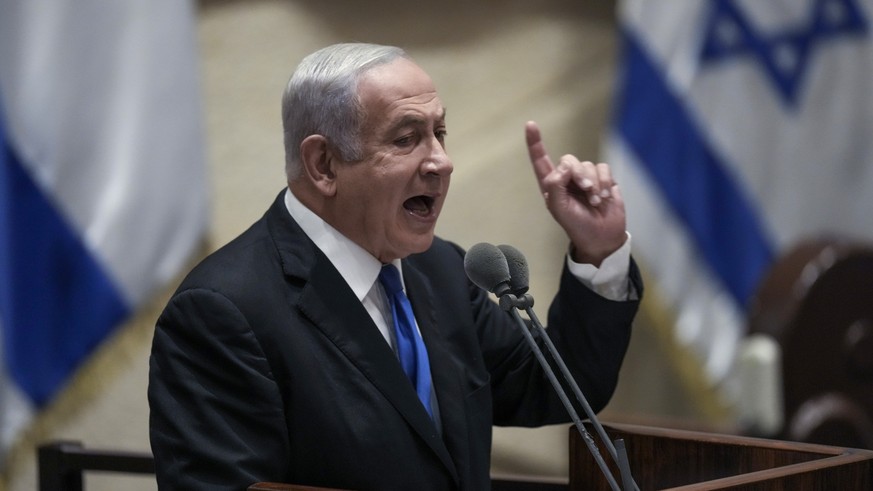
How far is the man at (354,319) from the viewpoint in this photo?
78.1 inches

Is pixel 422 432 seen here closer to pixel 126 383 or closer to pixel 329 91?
pixel 329 91

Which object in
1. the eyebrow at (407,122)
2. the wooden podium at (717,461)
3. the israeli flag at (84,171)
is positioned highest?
the israeli flag at (84,171)

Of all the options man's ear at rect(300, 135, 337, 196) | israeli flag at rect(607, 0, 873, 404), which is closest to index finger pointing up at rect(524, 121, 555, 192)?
man's ear at rect(300, 135, 337, 196)

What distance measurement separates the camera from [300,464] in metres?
2.04

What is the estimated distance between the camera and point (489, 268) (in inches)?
74.9

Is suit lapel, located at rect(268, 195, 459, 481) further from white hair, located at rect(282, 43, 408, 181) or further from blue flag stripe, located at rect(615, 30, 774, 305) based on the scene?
blue flag stripe, located at rect(615, 30, 774, 305)

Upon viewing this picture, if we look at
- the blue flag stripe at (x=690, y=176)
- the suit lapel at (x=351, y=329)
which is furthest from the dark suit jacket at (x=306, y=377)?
the blue flag stripe at (x=690, y=176)

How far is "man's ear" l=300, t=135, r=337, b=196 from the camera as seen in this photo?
2156mm

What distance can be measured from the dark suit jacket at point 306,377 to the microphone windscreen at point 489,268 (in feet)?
0.87

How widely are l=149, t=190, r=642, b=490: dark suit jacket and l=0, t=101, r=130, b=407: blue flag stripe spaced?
5.32 ft

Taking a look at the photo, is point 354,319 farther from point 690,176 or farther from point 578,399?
point 690,176

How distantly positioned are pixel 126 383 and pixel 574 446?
2.22 meters

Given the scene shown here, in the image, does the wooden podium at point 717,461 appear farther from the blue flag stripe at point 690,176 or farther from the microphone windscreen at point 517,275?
the blue flag stripe at point 690,176

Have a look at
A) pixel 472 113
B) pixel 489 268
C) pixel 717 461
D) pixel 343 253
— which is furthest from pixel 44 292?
pixel 717 461
